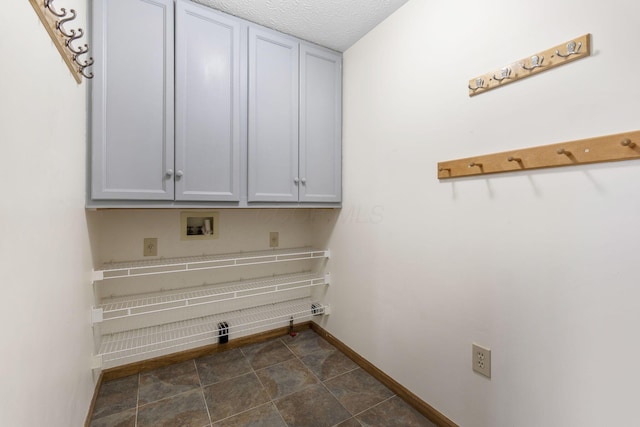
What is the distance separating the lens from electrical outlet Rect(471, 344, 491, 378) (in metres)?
1.19

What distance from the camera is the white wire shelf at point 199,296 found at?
1688 mm

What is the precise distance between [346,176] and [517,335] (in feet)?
4.33

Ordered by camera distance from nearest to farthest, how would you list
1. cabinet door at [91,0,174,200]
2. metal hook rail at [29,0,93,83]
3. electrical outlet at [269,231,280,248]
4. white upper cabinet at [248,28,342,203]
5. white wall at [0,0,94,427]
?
white wall at [0,0,94,427], metal hook rail at [29,0,93,83], cabinet door at [91,0,174,200], white upper cabinet at [248,28,342,203], electrical outlet at [269,231,280,248]

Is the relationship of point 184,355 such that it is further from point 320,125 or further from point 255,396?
point 320,125

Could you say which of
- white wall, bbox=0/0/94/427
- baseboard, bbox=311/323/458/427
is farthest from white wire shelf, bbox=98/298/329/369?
white wall, bbox=0/0/94/427

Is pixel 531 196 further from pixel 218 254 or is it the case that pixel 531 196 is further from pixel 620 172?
pixel 218 254

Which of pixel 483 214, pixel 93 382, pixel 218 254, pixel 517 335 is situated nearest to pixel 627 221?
pixel 483 214

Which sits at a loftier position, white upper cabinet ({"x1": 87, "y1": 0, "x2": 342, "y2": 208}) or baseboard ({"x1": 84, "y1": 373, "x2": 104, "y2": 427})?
white upper cabinet ({"x1": 87, "y1": 0, "x2": 342, "y2": 208})

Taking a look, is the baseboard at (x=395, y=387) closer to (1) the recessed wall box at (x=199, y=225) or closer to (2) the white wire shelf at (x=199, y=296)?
(2) the white wire shelf at (x=199, y=296)

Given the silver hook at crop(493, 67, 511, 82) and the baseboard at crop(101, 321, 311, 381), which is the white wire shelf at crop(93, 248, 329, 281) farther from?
the silver hook at crop(493, 67, 511, 82)

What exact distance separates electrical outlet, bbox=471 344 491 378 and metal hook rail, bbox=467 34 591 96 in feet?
3.55

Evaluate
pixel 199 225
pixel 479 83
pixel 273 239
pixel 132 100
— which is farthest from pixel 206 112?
pixel 479 83

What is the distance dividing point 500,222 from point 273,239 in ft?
5.27

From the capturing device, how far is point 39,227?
2.70 ft
